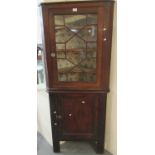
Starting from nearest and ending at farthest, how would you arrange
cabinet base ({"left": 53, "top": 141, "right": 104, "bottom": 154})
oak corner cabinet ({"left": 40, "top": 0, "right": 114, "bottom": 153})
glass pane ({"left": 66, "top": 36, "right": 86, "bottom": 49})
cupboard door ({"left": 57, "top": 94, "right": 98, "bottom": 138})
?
oak corner cabinet ({"left": 40, "top": 0, "right": 114, "bottom": 153}), glass pane ({"left": 66, "top": 36, "right": 86, "bottom": 49}), cupboard door ({"left": 57, "top": 94, "right": 98, "bottom": 138}), cabinet base ({"left": 53, "top": 141, "right": 104, "bottom": 154})

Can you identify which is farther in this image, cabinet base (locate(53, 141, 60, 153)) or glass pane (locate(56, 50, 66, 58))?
cabinet base (locate(53, 141, 60, 153))

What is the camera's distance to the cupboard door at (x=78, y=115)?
2072 mm

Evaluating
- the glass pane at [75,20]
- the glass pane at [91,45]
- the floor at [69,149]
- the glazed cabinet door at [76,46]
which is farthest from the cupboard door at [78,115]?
the glass pane at [75,20]

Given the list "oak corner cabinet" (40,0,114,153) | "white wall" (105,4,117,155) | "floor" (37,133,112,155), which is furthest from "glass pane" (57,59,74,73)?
"floor" (37,133,112,155)

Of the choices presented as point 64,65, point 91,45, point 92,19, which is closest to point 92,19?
point 92,19

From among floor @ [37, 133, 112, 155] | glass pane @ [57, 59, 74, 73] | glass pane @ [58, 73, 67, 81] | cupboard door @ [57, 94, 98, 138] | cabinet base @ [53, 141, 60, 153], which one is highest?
glass pane @ [57, 59, 74, 73]

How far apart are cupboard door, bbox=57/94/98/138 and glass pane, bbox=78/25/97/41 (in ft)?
1.90

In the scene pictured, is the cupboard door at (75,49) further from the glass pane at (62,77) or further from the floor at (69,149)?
the floor at (69,149)

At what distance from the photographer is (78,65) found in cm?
202

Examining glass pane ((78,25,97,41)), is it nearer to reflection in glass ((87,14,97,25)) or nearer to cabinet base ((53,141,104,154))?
reflection in glass ((87,14,97,25))

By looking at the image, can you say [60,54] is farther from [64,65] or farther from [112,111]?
[112,111]

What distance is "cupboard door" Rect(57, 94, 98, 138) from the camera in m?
2.07
